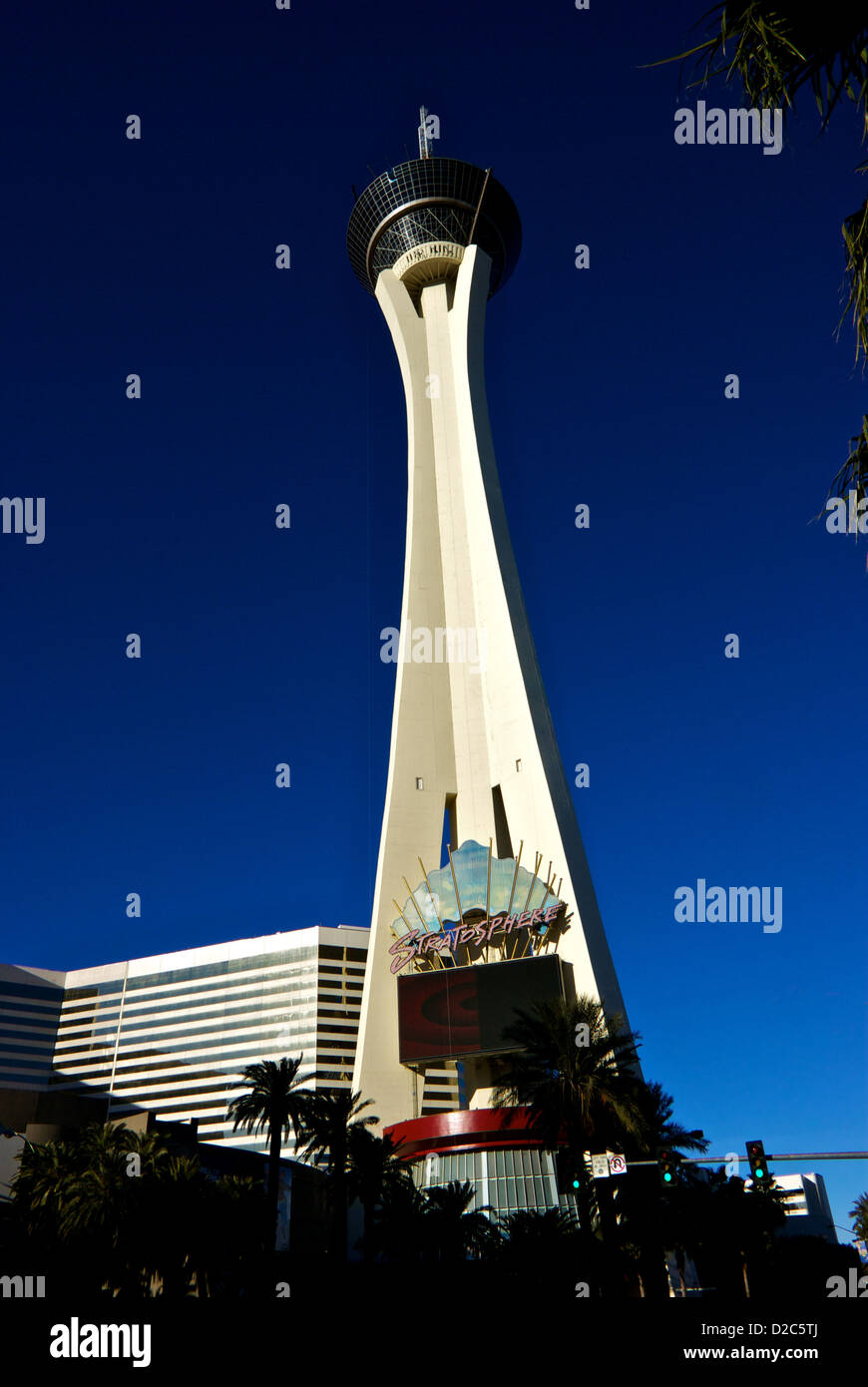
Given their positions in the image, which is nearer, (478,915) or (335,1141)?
(335,1141)

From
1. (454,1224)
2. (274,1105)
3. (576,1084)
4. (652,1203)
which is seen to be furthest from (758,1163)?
(274,1105)

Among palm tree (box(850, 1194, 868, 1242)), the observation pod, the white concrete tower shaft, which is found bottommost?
palm tree (box(850, 1194, 868, 1242))

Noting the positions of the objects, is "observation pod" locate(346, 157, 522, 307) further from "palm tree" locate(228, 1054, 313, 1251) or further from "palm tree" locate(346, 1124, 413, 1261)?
"palm tree" locate(346, 1124, 413, 1261)

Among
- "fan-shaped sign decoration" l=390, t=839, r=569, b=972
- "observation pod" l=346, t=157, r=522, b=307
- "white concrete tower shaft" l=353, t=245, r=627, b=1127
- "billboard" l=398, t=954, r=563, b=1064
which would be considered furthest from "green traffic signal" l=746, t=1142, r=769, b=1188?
"observation pod" l=346, t=157, r=522, b=307

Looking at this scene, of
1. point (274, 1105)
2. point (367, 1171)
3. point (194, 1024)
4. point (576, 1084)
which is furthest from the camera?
point (194, 1024)

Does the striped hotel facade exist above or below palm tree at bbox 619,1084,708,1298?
above

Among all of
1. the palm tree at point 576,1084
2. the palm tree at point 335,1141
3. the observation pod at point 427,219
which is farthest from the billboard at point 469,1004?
the observation pod at point 427,219

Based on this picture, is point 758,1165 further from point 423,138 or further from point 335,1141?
point 423,138
